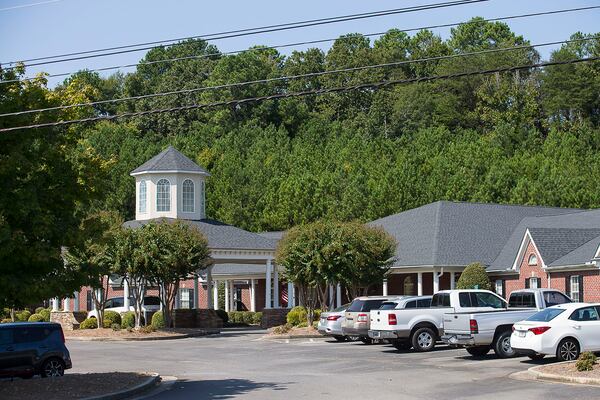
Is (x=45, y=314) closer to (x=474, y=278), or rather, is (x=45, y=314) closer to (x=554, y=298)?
(x=474, y=278)

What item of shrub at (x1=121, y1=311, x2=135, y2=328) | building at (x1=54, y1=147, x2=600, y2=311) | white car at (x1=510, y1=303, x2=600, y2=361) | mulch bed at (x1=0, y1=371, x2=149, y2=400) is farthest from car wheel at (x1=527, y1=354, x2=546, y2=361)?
shrub at (x1=121, y1=311, x2=135, y2=328)

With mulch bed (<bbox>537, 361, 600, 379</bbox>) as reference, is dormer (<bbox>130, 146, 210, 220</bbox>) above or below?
above

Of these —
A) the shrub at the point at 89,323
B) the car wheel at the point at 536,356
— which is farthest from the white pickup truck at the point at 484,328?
the shrub at the point at 89,323

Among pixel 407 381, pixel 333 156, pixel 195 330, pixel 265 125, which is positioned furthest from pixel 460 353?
pixel 265 125

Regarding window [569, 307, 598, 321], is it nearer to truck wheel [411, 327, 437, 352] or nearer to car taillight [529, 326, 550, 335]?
car taillight [529, 326, 550, 335]

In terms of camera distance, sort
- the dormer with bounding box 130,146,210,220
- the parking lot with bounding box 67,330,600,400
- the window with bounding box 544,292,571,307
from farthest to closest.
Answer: the dormer with bounding box 130,146,210,220
the window with bounding box 544,292,571,307
the parking lot with bounding box 67,330,600,400

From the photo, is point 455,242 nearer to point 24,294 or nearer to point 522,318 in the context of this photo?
point 522,318

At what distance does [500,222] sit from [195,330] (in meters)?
18.9

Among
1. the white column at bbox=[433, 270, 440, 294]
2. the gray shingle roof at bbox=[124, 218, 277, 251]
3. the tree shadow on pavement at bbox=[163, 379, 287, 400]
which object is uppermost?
the gray shingle roof at bbox=[124, 218, 277, 251]

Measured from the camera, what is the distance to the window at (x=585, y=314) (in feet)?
82.4

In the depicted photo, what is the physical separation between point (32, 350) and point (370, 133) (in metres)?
85.8

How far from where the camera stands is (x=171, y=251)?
46.2 meters

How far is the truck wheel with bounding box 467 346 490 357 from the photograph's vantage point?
28.8 meters

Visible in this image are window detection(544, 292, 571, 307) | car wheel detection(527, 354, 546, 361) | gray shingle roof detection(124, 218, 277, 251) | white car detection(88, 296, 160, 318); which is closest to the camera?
car wheel detection(527, 354, 546, 361)
